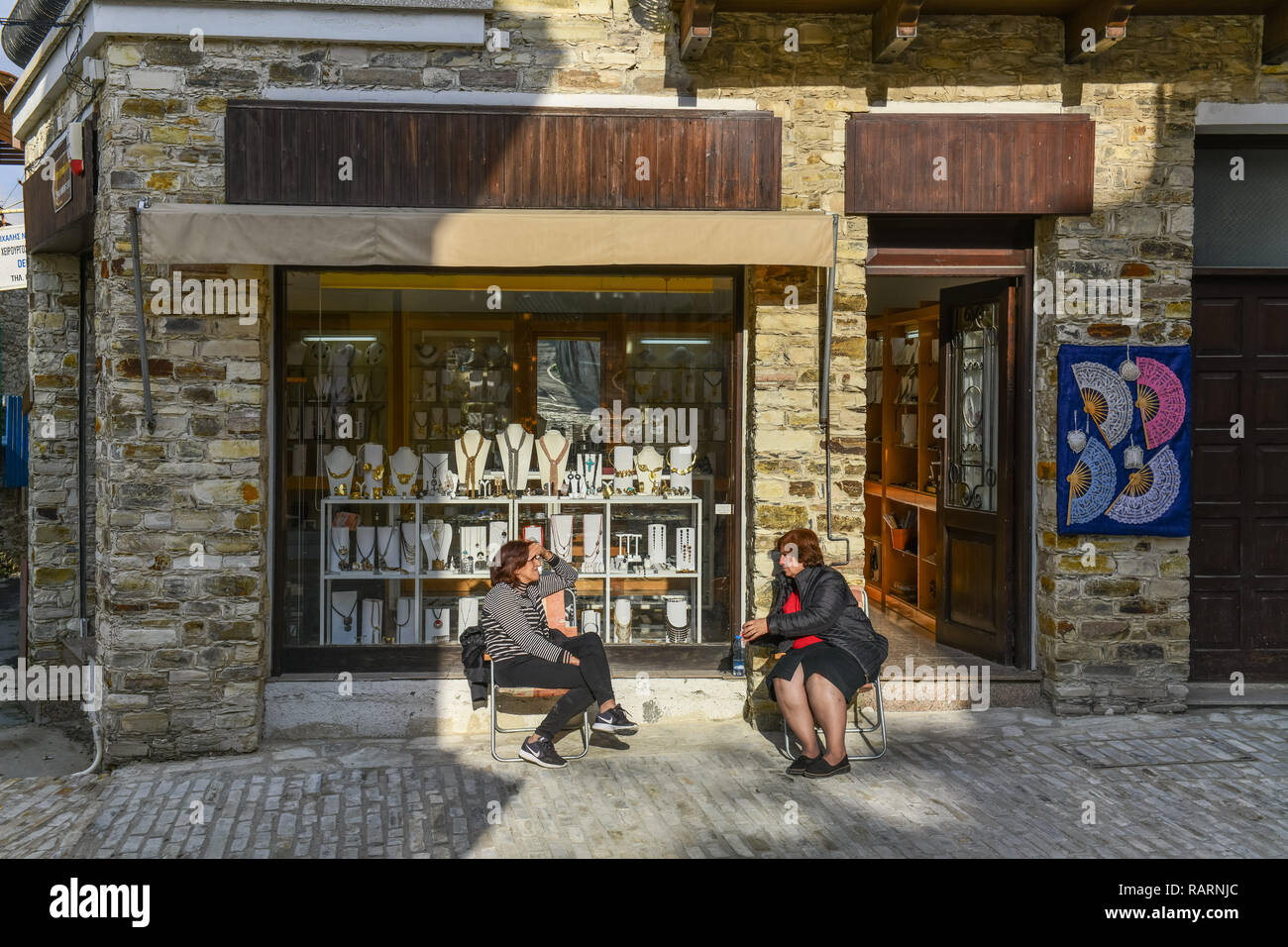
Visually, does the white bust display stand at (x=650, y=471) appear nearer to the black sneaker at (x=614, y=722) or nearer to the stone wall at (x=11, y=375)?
the black sneaker at (x=614, y=722)

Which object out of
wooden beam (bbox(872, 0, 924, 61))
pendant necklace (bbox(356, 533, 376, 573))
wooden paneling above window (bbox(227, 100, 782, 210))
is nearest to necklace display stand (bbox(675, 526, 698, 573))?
pendant necklace (bbox(356, 533, 376, 573))

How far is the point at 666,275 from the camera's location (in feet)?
24.2

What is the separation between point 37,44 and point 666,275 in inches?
178

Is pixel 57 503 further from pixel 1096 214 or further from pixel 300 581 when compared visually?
pixel 1096 214

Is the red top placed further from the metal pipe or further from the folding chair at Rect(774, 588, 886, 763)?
the metal pipe

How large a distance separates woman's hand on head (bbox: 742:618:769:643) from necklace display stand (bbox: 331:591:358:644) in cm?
248

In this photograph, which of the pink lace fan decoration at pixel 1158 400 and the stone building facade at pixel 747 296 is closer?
the stone building facade at pixel 747 296

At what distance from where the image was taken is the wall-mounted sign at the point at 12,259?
927cm

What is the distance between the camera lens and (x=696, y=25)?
257 inches

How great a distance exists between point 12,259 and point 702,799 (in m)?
7.15

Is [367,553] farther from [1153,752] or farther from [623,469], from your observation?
[1153,752]

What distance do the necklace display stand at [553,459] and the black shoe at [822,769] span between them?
2.46m

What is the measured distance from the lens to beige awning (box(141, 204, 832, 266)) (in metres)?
6.16

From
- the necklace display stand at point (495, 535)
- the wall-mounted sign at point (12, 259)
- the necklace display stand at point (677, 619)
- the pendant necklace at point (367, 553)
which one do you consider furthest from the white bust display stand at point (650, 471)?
the wall-mounted sign at point (12, 259)
